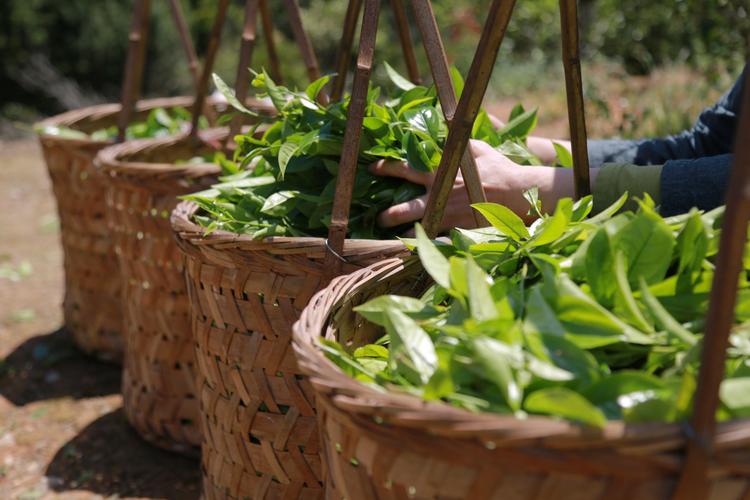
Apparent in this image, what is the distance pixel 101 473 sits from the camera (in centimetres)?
210

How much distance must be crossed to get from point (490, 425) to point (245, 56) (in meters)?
1.53

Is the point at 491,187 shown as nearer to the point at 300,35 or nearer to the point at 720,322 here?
the point at 720,322

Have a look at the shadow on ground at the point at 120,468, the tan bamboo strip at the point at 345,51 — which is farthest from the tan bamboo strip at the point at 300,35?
the shadow on ground at the point at 120,468

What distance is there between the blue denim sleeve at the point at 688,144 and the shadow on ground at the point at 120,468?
127 centimetres

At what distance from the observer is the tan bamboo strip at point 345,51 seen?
1837 millimetres

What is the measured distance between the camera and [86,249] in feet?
8.52

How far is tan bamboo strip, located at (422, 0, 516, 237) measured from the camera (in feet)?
3.68

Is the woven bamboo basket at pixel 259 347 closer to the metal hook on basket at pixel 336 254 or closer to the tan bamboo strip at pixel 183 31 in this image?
the metal hook on basket at pixel 336 254

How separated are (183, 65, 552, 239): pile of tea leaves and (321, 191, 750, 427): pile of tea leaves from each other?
444 mm

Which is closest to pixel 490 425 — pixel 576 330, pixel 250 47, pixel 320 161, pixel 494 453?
pixel 494 453

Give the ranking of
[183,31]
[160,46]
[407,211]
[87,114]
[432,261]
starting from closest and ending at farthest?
[432,261], [407,211], [183,31], [87,114], [160,46]

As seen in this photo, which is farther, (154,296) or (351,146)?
(154,296)

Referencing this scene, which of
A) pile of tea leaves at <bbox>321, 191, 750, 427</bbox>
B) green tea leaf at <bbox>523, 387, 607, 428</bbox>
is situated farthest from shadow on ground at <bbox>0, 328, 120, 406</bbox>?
green tea leaf at <bbox>523, 387, 607, 428</bbox>

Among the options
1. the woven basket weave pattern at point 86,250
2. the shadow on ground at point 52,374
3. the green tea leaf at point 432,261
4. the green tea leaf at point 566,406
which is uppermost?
the green tea leaf at point 432,261
